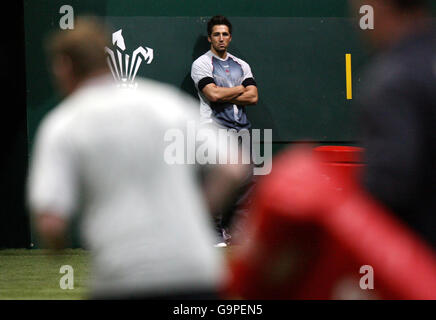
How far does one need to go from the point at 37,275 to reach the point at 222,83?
2.69 metres

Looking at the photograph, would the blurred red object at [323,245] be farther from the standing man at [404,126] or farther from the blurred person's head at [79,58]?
the blurred person's head at [79,58]

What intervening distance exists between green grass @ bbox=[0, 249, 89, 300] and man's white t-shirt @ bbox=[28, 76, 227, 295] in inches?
121

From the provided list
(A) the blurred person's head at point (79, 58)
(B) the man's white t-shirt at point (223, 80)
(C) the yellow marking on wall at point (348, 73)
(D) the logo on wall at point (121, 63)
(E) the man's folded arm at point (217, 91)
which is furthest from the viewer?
(C) the yellow marking on wall at point (348, 73)

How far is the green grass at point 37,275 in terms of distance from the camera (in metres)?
6.26

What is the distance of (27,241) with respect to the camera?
28.6 ft

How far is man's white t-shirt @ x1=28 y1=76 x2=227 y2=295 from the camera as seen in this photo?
8.07 ft

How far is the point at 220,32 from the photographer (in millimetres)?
8484

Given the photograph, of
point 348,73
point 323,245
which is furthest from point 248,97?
point 323,245

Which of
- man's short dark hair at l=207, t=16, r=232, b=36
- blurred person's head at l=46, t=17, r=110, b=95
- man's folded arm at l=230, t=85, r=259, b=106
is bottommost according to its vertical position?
blurred person's head at l=46, t=17, r=110, b=95

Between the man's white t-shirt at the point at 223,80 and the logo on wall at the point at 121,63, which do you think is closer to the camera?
the man's white t-shirt at the point at 223,80

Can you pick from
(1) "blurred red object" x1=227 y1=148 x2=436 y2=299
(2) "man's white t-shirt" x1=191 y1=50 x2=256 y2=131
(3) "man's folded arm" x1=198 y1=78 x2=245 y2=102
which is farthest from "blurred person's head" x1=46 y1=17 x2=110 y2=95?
(2) "man's white t-shirt" x1=191 y1=50 x2=256 y2=131

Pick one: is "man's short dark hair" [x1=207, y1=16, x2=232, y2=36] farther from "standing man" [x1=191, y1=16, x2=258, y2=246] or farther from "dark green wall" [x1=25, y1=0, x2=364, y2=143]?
"dark green wall" [x1=25, y1=0, x2=364, y2=143]

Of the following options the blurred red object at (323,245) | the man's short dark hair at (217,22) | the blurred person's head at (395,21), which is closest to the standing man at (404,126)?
the blurred person's head at (395,21)

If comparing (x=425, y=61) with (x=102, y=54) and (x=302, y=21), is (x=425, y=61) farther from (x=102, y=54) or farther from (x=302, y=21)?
(x=302, y=21)
